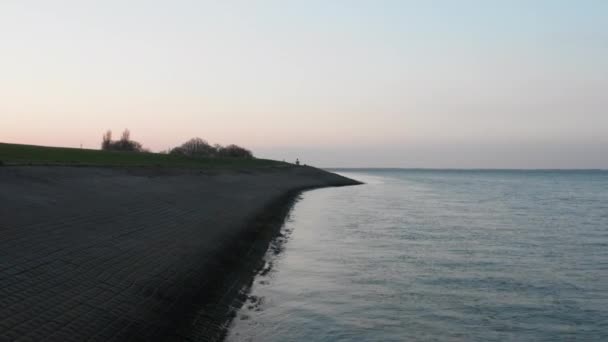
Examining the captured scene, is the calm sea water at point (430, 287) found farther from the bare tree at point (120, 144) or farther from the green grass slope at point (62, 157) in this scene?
the bare tree at point (120, 144)

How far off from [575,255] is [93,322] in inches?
907

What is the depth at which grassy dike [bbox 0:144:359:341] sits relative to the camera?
1151cm

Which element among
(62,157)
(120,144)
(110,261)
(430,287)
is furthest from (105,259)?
(120,144)

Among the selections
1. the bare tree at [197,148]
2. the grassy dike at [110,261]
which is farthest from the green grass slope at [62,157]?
the bare tree at [197,148]

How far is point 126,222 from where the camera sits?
22.4 metres

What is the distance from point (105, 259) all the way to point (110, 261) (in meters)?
0.16

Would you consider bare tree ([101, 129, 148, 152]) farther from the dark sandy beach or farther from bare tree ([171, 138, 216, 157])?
the dark sandy beach

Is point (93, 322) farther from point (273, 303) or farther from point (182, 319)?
point (273, 303)

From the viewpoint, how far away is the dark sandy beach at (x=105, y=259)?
37.5 ft

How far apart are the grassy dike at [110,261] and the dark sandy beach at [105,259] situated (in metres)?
0.04

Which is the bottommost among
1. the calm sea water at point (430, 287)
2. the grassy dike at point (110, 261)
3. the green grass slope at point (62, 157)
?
the calm sea water at point (430, 287)

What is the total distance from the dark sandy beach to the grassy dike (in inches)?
1.4

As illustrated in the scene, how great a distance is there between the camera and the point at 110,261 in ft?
52.4

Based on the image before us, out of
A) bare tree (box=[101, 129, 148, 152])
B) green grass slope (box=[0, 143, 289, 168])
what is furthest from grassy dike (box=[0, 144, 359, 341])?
bare tree (box=[101, 129, 148, 152])
